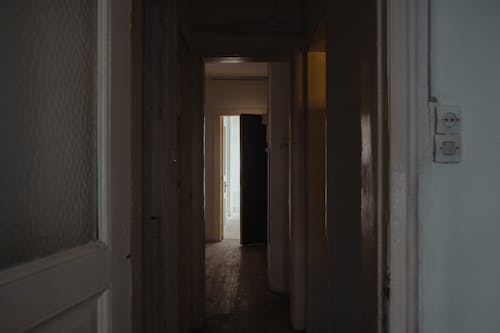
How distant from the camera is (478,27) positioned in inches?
35.6

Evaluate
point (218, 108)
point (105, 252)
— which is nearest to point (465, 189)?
point (105, 252)

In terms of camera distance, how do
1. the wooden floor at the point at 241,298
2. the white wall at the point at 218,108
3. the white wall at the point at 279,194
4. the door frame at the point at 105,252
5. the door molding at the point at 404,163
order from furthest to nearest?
1. the white wall at the point at 218,108
2. the white wall at the point at 279,194
3. the wooden floor at the point at 241,298
4. the door molding at the point at 404,163
5. the door frame at the point at 105,252

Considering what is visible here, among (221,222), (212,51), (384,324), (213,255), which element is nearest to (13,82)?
(384,324)

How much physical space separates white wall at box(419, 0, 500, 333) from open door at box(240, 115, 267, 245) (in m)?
5.56

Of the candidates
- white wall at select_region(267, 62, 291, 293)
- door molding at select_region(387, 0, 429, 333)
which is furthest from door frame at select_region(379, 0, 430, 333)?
white wall at select_region(267, 62, 291, 293)

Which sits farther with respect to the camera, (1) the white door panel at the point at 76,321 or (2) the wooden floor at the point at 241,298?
(2) the wooden floor at the point at 241,298

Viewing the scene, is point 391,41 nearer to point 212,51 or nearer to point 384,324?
point 384,324

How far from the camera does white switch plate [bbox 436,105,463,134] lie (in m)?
0.88

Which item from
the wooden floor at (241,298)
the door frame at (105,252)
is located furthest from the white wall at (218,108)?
the door frame at (105,252)

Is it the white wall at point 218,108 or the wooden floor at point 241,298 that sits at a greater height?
the white wall at point 218,108

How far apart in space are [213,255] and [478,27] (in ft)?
16.8

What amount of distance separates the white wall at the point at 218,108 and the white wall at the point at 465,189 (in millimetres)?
5747

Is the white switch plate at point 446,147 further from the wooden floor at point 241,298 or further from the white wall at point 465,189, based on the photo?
the wooden floor at point 241,298

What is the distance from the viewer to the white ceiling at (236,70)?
5.80 meters
